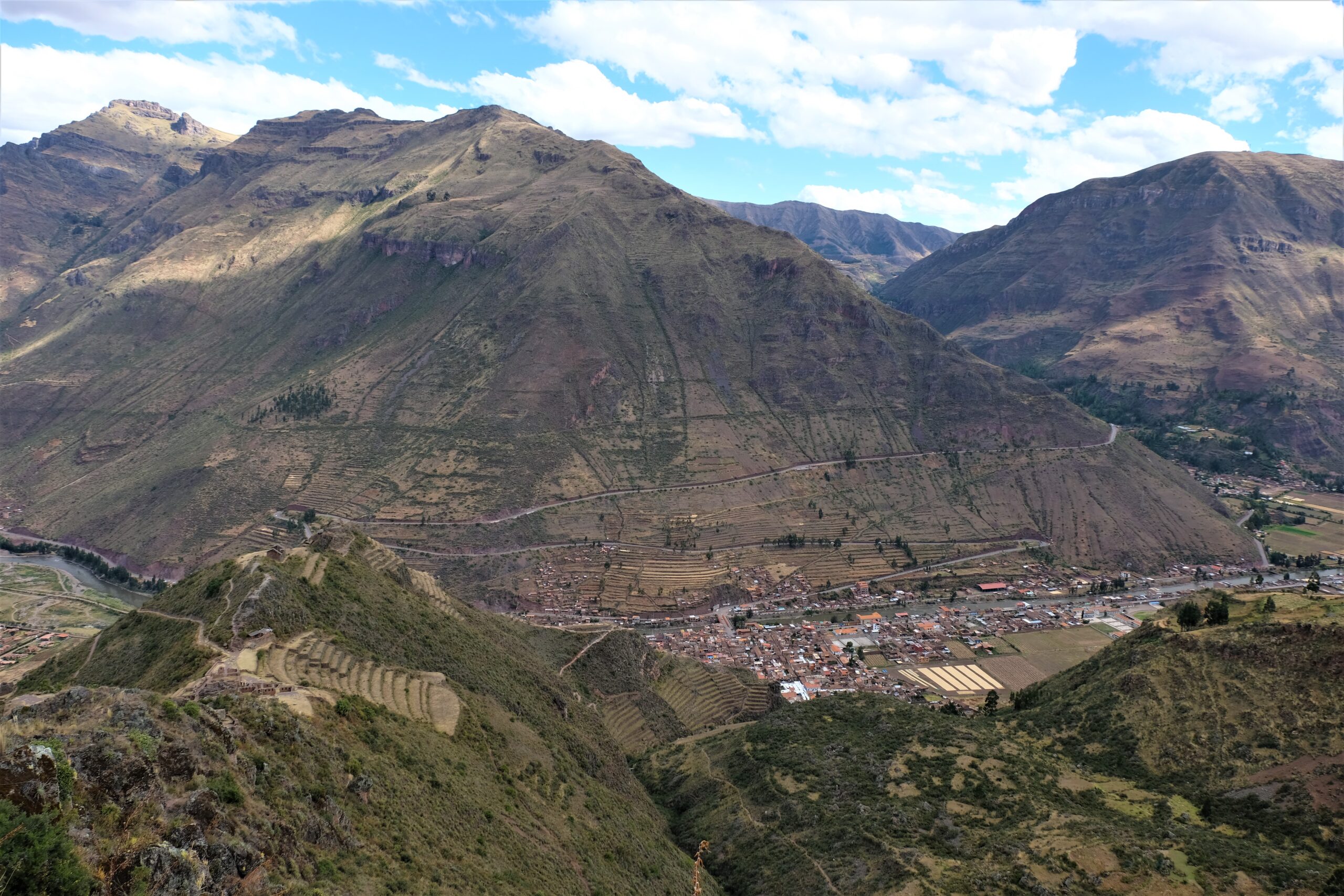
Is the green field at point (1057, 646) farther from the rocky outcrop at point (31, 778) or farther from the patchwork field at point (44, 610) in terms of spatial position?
the patchwork field at point (44, 610)

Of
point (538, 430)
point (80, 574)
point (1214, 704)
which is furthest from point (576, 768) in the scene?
point (80, 574)

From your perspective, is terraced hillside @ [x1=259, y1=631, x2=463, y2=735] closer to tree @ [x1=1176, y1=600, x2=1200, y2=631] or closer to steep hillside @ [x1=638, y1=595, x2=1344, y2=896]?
steep hillside @ [x1=638, y1=595, x2=1344, y2=896]

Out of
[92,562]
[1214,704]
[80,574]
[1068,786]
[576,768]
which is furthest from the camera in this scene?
[92,562]

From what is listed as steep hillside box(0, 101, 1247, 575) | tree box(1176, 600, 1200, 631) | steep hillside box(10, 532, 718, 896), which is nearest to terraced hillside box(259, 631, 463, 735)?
steep hillside box(10, 532, 718, 896)

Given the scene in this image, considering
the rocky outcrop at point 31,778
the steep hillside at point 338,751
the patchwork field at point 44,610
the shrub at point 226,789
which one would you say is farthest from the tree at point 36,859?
the patchwork field at point 44,610

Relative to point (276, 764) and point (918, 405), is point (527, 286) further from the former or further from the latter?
point (276, 764)

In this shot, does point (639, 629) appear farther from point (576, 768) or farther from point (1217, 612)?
point (1217, 612)
